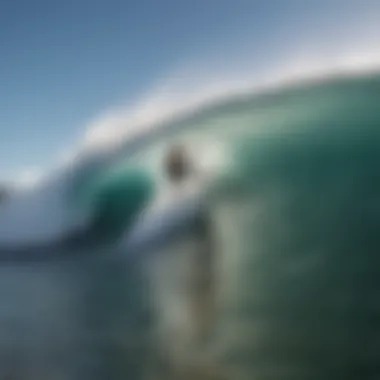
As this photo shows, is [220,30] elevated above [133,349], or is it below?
above

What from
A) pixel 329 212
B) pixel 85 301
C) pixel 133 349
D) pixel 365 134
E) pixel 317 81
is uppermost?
pixel 317 81

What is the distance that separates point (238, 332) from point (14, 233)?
70 centimetres

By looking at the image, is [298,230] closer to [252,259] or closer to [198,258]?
[252,259]

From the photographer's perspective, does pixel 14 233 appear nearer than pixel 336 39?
No

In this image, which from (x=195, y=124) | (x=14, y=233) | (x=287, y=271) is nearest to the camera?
(x=287, y=271)

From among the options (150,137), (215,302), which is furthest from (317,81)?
(215,302)

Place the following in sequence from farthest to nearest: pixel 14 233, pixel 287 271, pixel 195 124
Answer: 1. pixel 14 233
2. pixel 195 124
3. pixel 287 271

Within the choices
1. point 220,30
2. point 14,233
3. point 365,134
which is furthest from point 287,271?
point 14,233

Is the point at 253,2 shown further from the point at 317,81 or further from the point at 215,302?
the point at 215,302

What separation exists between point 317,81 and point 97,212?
677 millimetres

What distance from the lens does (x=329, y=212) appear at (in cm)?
173

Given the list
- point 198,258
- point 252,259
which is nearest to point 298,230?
point 252,259

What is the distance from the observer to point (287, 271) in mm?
1725

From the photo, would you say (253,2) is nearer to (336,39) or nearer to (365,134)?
(336,39)
